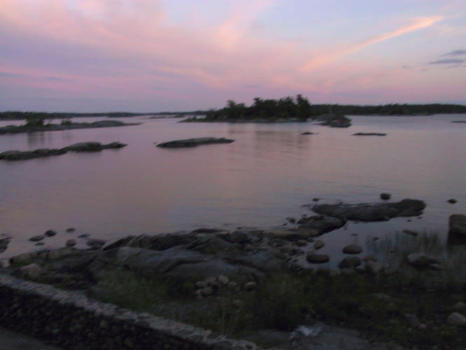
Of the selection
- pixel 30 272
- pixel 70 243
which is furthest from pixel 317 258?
pixel 70 243

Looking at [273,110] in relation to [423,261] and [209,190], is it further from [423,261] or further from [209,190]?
[423,261]

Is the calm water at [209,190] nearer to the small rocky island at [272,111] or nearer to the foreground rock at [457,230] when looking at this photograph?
the foreground rock at [457,230]

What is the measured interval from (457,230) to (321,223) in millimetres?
4109

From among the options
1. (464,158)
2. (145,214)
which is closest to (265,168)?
(145,214)

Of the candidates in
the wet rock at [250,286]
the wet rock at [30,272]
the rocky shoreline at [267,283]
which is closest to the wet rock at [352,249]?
the rocky shoreline at [267,283]

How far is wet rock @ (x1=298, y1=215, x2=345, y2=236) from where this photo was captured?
529 inches

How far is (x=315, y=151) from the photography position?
136ft

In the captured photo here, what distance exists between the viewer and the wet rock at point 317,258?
10406 mm

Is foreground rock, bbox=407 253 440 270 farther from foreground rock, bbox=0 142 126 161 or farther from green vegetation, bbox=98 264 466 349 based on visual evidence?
foreground rock, bbox=0 142 126 161

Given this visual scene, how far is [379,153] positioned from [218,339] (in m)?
37.4

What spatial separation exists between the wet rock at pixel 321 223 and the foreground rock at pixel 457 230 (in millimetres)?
3338

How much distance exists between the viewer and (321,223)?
13797mm

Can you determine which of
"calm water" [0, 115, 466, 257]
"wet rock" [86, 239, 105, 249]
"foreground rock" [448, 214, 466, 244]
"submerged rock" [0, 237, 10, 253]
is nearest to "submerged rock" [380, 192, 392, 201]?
"calm water" [0, 115, 466, 257]

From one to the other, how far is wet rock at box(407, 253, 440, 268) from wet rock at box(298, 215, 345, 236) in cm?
353
